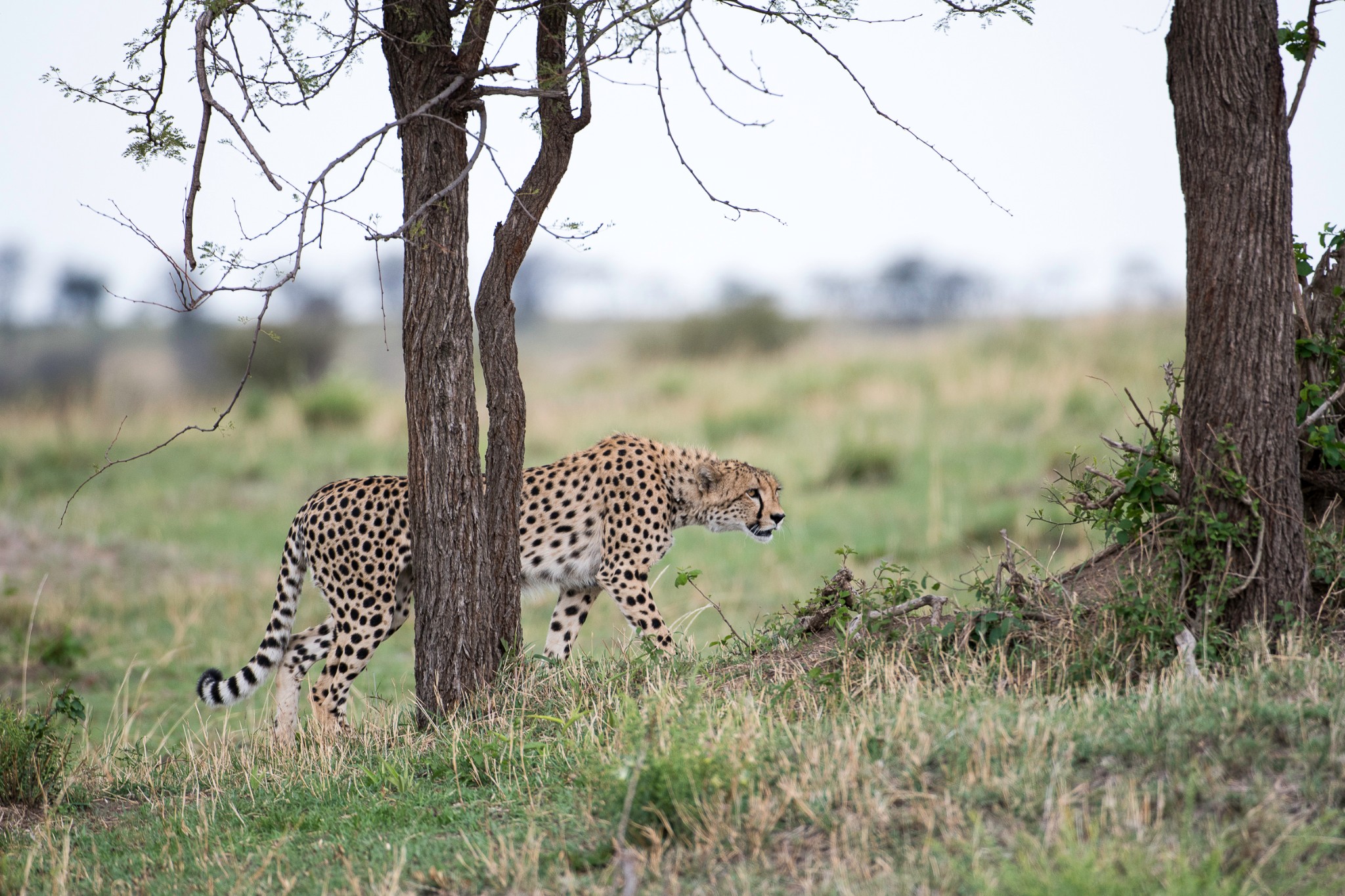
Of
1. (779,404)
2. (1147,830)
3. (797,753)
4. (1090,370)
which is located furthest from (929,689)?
(1090,370)

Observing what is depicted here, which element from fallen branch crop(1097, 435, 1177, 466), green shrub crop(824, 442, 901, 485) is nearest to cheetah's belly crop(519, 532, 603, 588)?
fallen branch crop(1097, 435, 1177, 466)

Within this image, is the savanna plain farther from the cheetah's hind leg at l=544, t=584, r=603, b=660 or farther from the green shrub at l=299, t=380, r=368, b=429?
the green shrub at l=299, t=380, r=368, b=429

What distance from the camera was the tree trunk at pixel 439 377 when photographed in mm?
4770

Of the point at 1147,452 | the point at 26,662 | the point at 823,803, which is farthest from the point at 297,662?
the point at 1147,452

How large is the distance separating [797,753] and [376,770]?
1566 millimetres

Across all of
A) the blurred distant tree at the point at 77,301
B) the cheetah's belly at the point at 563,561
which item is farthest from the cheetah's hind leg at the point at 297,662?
the blurred distant tree at the point at 77,301

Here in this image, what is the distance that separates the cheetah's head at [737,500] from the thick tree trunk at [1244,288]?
2.83m

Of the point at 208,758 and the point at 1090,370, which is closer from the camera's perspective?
the point at 208,758

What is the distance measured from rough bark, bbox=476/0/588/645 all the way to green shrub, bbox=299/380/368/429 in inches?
557

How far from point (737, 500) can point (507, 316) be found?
215 cm

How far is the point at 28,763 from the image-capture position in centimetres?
432

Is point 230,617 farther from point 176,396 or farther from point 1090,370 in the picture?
point 176,396

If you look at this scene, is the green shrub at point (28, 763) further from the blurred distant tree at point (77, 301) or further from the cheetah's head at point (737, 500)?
the blurred distant tree at point (77, 301)

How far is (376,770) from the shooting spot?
4.16m
